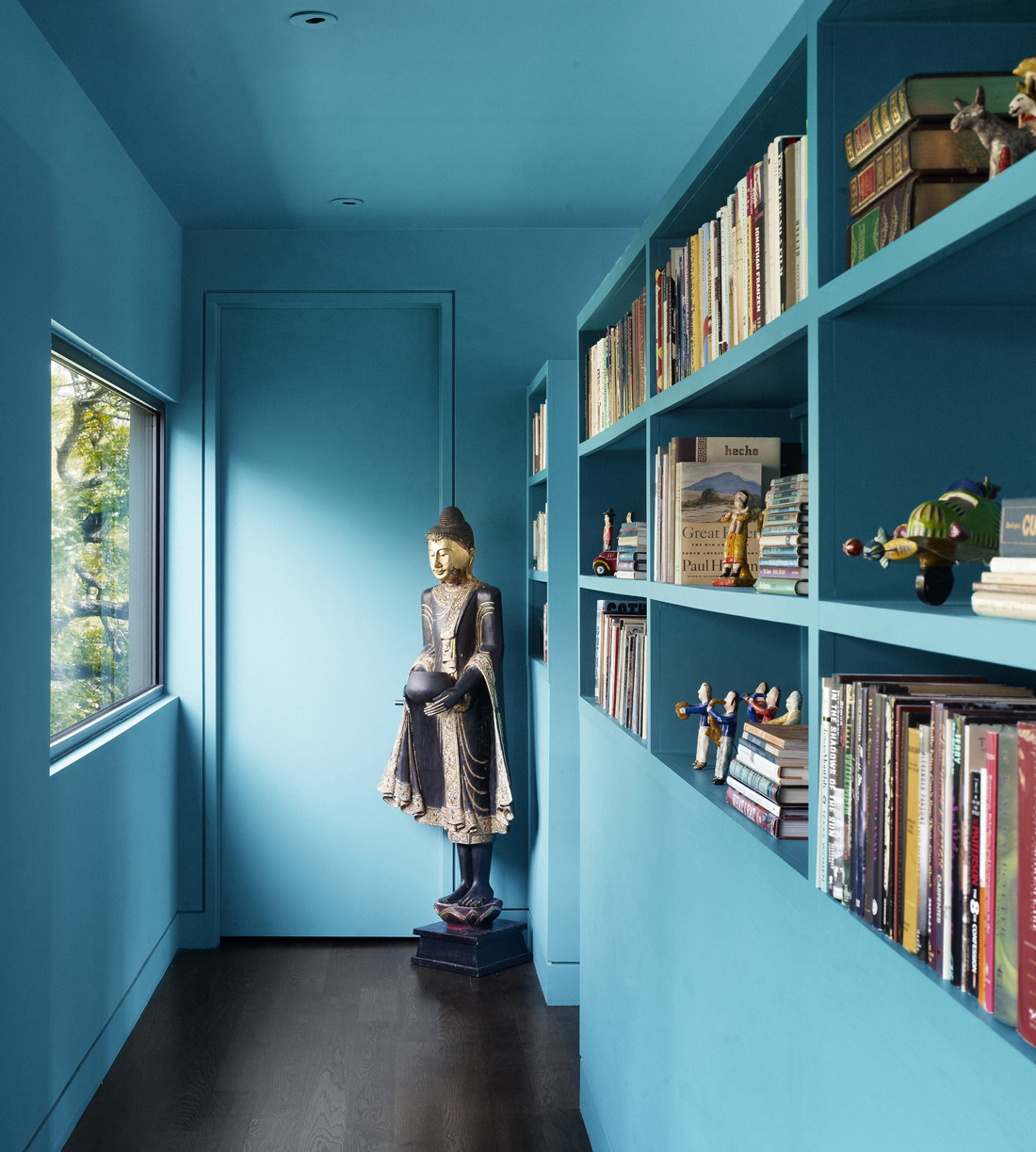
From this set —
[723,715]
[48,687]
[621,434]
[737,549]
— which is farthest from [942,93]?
[48,687]

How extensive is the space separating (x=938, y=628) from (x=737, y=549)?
31.6 inches

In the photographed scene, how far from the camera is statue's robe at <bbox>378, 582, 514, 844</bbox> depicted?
373cm

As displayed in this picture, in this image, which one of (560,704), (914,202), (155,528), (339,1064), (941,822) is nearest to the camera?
(941,822)

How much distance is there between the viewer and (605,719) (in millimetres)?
2502

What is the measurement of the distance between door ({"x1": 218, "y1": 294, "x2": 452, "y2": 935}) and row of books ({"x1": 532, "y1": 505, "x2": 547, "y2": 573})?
42 cm

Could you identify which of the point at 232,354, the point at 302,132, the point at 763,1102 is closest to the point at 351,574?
the point at 232,354

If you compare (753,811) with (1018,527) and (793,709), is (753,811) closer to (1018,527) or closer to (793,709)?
(793,709)

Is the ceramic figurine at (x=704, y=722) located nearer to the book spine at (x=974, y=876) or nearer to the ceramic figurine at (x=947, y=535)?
the ceramic figurine at (x=947, y=535)

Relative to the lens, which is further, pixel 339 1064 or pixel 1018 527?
pixel 339 1064

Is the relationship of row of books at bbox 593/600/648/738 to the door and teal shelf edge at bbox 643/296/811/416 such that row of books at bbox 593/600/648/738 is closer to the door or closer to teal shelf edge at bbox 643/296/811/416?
teal shelf edge at bbox 643/296/811/416

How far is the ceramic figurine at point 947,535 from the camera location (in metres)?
1.00

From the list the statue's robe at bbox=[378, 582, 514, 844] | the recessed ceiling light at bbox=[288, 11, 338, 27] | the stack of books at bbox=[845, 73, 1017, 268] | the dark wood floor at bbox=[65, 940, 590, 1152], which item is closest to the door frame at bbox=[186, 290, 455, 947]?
the dark wood floor at bbox=[65, 940, 590, 1152]

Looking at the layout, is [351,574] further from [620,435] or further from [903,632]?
[903,632]

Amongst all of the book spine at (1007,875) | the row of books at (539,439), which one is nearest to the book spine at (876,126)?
the book spine at (1007,875)
